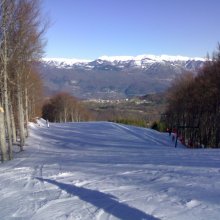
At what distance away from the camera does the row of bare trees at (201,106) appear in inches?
1469

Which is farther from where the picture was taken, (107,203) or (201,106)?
(201,106)

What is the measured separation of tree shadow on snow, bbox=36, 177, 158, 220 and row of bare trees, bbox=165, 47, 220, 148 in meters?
24.8

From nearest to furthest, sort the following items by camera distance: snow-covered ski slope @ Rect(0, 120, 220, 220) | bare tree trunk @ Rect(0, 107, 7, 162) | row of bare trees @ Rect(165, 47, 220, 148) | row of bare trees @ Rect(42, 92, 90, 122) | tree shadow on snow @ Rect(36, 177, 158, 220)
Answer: tree shadow on snow @ Rect(36, 177, 158, 220)
snow-covered ski slope @ Rect(0, 120, 220, 220)
bare tree trunk @ Rect(0, 107, 7, 162)
row of bare trees @ Rect(165, 47, 220, 148)
row of bare trees @ Rect(42, 92, 90, 122)

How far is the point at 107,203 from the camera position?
8672 millimetres

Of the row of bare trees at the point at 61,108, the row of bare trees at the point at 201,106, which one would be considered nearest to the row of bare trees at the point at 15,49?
the row of bare trees at the point at 201,106

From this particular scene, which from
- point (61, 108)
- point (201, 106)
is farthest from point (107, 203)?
point (61, 108)

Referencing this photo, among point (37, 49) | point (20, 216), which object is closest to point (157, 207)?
point (20, 216)

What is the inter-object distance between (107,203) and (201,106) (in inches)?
1372

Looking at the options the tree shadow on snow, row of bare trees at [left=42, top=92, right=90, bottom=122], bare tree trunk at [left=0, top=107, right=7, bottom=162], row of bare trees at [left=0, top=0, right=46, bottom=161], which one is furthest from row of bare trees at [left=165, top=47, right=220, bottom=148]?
row of bare trees at [left=42, top=92, right=90, bottom=122]

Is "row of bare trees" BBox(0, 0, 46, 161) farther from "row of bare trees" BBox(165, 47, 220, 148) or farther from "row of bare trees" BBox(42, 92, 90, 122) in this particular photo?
"row of bare trees" BBox(42, 92, 90, 122)

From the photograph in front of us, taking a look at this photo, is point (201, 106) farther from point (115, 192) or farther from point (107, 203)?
point (107, 203)

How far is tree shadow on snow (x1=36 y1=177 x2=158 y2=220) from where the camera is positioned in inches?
303

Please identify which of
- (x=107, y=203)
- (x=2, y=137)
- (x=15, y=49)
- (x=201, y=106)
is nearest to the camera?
(x=107, y=203)

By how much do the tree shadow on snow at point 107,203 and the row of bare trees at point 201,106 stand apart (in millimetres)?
24836
